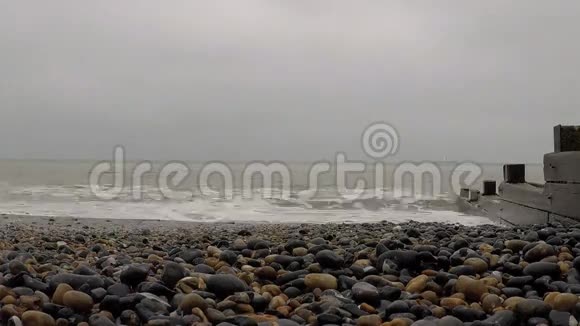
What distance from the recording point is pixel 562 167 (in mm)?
5676

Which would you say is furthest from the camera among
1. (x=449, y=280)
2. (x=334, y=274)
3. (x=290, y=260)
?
(x=290, y=260)

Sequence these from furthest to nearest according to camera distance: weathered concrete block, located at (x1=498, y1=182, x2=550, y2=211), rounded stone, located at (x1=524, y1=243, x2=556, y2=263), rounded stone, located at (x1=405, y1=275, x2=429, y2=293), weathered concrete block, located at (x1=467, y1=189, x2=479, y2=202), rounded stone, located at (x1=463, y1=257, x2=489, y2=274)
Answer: weathered concrete block, located at (x1=467, y1=189, x2=479, y2=202) → weathered concrete block, located at (x1=498, y1=182, x2=550, y2=211) → rounded stone, located at (x1=524, y1=243, x2=556, y2=263) → rounded stone, located at (x1=463, y1=257, x2=489, y2=274) → rounded stone, located at (x1=405, y1=275, x2=429, y2=293)

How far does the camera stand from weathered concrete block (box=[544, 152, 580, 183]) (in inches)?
210

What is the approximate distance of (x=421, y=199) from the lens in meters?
18.8

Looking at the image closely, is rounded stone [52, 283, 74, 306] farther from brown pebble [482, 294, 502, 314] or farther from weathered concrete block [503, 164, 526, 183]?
weathered concrete block [503, 164, 526, 183]

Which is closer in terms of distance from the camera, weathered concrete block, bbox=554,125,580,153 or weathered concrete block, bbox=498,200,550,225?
weathered concrete block, bbox=554,125,580,153

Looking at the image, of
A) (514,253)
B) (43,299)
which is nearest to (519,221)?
(514,253)

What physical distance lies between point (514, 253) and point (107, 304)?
2.51 m

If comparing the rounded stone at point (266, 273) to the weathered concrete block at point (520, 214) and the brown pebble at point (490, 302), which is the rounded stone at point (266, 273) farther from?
the weathered concrete block at point (520, 214)

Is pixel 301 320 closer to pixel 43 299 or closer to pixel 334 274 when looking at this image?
pixel 334 274

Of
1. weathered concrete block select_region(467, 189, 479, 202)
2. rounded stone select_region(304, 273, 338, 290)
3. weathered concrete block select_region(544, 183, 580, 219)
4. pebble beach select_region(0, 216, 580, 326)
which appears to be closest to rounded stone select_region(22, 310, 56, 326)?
pebble beach select_region(0, 216, 580, 326)

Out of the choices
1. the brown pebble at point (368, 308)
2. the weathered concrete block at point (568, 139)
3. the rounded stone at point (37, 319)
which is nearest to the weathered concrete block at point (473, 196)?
the weathered concrete block at point (568, 139)

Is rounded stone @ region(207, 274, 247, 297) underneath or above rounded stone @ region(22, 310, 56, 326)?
above

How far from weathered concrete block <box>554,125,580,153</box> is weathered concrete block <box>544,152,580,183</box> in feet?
0.43
